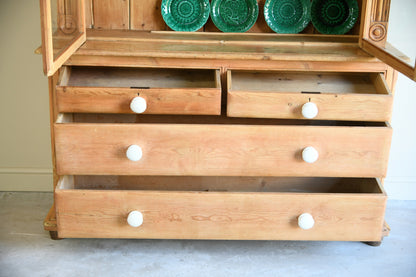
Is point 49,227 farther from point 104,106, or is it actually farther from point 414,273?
point 414,273

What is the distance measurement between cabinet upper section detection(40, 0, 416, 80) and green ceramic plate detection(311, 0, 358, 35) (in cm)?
4

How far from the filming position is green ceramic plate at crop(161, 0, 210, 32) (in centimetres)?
196

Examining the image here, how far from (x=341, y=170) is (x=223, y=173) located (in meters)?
0.40

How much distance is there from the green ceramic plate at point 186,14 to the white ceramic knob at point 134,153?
659 mm

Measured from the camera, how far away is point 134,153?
153 centimetres

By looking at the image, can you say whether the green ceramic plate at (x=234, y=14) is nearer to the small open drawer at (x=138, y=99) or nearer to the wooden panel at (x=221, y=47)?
the wooden panel at (x=221, y=47)

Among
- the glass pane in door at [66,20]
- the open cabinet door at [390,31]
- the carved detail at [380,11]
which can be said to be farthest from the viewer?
the carved detail at [380,11]

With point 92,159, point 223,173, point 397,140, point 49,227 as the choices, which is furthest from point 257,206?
point 397,140

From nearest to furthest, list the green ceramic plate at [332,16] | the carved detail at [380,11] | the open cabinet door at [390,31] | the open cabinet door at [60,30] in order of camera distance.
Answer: the open cabinet door at [60,30] < the open cabinet door at [390,31] < the carved detail at [380,11] < the green ceramic plate at [332,16]

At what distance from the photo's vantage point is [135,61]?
1604mm

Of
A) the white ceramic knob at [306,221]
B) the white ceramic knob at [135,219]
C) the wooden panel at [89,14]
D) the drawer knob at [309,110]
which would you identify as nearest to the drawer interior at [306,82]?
the drawer knob at [309,110]

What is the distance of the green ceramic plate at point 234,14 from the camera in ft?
6.48

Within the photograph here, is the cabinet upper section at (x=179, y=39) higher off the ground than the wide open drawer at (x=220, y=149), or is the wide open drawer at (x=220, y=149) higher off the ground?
the cabinet upper section at (x=179, y=39)

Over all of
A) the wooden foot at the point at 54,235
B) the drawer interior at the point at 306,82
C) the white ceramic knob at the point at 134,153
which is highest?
the drawer interior at the point at 306,82
